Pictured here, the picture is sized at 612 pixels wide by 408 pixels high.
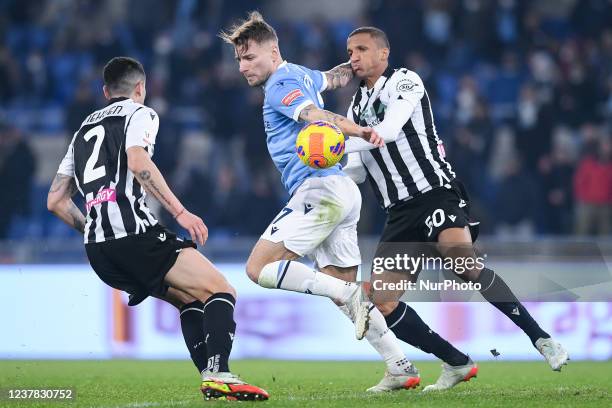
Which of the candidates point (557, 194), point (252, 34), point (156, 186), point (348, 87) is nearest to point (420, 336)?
point (156, 186)

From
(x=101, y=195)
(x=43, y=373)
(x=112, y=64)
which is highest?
(x=112, y=64)

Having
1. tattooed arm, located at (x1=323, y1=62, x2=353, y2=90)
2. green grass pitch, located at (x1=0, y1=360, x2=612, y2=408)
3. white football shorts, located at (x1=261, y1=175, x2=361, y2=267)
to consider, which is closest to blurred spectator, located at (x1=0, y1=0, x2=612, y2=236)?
green grass pitch, located at (x1=0, y1=360, x2=612, y2=408)

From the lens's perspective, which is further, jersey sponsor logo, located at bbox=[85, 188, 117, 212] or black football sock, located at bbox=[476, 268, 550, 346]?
black football sock, located at bbox=[476, 268, 550, 346]

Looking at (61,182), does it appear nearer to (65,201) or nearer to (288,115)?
(65,201)

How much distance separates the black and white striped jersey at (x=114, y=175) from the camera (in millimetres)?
6699

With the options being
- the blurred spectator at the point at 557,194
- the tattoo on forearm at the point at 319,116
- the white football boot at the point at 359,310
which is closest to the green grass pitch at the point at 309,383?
the white football boot at the point at 359,310

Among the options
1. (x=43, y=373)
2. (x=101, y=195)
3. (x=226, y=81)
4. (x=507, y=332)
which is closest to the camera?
(x=101, y=195)

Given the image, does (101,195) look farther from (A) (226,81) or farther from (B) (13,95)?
(B) (13,95)

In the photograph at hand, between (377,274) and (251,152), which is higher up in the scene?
(251,152)

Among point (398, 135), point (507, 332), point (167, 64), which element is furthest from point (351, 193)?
point (167, 64)

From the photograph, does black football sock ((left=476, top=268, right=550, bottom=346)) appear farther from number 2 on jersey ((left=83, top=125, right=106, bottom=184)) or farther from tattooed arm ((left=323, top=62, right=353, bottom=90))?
number 2 on jersey ((left=83, top=125, right=106, bottom=184))

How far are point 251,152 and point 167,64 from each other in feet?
8.82

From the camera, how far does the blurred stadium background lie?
1213 cm

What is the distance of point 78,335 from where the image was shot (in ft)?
40.6
